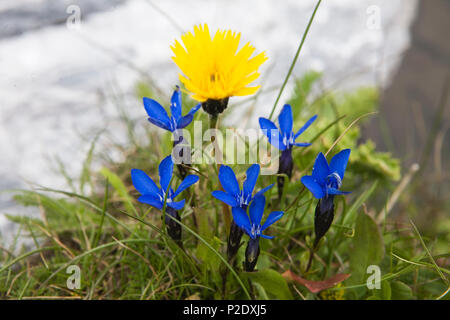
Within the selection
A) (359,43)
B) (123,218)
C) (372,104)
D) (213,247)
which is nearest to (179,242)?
(213,247)

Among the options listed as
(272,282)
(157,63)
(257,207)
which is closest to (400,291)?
(272,282)

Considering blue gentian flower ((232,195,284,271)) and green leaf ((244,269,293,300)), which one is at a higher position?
blue gentian flower ((232,195,284,271))

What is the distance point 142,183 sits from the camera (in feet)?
2.03

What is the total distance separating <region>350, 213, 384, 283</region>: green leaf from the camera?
763 mm

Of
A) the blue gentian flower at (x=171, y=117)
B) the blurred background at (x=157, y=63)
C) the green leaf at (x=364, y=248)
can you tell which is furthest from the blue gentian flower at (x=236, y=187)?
the blurred background at (x=157, y=63)

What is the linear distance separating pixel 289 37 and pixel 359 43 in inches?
13.1

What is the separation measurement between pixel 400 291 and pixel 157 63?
3.99ft

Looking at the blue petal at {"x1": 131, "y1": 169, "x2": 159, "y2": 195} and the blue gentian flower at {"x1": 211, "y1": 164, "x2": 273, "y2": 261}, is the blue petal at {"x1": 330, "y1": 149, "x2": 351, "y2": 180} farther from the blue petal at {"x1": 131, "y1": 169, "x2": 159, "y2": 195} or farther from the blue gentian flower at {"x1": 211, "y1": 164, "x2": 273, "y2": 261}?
the blue petal at {"x1": 131, "y1": 169, "x2": 159, "y2": 195}

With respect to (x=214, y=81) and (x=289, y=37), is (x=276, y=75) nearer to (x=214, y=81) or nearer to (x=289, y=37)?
(x=289, y=37)

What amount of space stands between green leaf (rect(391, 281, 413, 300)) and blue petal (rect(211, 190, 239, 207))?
13.9 inches

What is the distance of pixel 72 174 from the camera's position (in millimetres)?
1286

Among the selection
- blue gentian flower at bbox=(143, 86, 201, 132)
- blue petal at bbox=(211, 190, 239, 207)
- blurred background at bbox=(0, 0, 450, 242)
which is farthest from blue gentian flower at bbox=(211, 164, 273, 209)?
blurred background at bbox=(0, 0, 450, 242)

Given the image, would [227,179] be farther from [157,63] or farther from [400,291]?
[157,63]

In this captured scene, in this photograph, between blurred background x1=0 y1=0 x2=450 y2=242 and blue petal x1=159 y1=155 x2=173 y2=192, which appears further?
blurred background x1=0 y1=0 x2=450 y2=242
